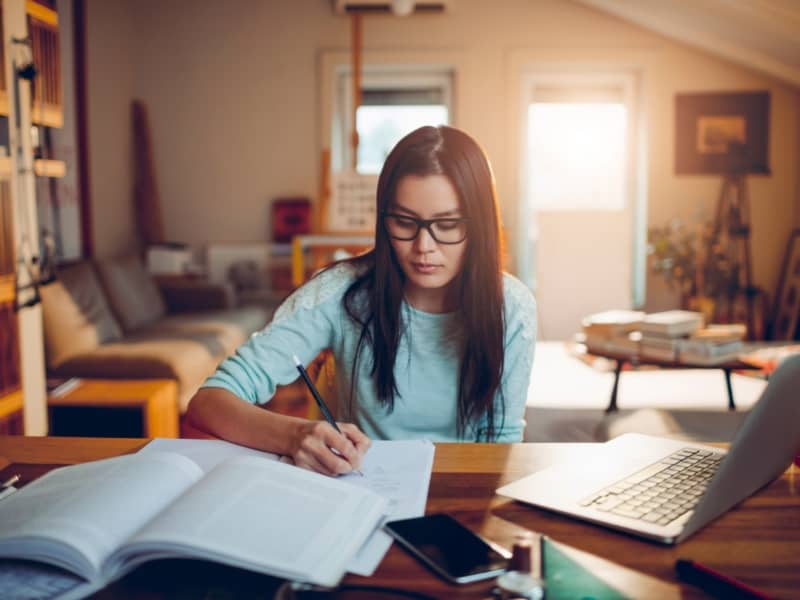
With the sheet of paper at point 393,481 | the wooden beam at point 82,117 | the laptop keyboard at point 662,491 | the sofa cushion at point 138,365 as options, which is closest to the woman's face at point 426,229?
the sheet of paper at point 393,481

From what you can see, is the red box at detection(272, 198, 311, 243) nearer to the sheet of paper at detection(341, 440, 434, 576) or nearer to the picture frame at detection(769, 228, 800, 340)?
the picture frame at detection(769, 228, 800, 340)

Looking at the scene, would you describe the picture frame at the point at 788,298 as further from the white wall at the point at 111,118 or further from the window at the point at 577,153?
the white wall at the point at 111,118

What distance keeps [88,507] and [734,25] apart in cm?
486

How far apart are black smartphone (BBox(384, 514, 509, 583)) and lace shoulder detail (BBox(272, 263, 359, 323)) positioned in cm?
67

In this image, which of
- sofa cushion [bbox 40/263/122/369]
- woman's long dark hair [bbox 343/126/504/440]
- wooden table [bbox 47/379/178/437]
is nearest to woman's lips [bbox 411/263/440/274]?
woman's long dark hair [bbox 343/126/504/440]

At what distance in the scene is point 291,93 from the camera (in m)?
5.41

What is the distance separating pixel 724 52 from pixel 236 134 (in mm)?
3441

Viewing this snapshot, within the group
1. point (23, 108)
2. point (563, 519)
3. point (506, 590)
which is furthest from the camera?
point (23, 108)

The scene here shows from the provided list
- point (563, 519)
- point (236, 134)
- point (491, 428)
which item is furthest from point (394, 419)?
point (236, 134)

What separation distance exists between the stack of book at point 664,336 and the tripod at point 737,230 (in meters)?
2.78

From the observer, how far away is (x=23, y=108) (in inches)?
93.4

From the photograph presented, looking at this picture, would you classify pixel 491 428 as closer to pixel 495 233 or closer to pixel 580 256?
pixel 495 233

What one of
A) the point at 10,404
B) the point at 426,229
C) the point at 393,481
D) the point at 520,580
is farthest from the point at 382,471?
the point at 10,404

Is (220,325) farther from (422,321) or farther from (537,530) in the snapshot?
(537,530)
